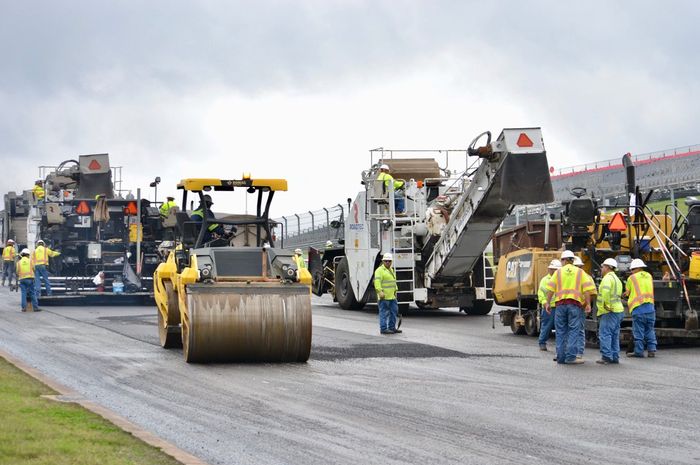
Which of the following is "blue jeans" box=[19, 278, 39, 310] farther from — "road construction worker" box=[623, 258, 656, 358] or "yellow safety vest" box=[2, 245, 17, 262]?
"road construction worker" box=[623, 258, 656, 358]

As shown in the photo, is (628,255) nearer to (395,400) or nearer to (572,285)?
(572,285)

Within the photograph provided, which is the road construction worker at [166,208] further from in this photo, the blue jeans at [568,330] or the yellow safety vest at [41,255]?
the blue jeans at [568,330]

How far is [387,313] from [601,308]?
538 centimetres

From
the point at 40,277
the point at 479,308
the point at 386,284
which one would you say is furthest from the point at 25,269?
the point at 479,308

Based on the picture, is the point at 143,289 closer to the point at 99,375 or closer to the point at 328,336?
the point at 328,336

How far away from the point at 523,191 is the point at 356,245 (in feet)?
23.1

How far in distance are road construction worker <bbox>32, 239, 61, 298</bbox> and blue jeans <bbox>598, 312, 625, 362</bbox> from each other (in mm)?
14313

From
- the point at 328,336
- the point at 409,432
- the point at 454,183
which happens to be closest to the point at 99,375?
the point at 409,432

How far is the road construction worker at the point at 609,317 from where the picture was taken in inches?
600

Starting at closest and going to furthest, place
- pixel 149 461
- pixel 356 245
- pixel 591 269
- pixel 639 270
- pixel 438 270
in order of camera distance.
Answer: pixel 149 461 → pixel 639 270 → pixel 591 269 → pixel 438 270 → pixel 356 245

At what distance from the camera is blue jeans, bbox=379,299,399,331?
66.0ft

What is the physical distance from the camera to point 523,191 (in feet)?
64.8

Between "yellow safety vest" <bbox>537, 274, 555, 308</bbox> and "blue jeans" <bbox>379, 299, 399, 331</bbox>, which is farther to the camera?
"blue jeans" <bbox>379, 299, 399, 331</bbox>

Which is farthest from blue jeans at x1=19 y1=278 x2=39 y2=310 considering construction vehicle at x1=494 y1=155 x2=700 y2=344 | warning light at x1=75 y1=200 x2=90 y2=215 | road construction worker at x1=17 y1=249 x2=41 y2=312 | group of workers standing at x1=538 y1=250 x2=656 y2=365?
group of workers standing at x1=538 y1=250 x2=656 y2=365
